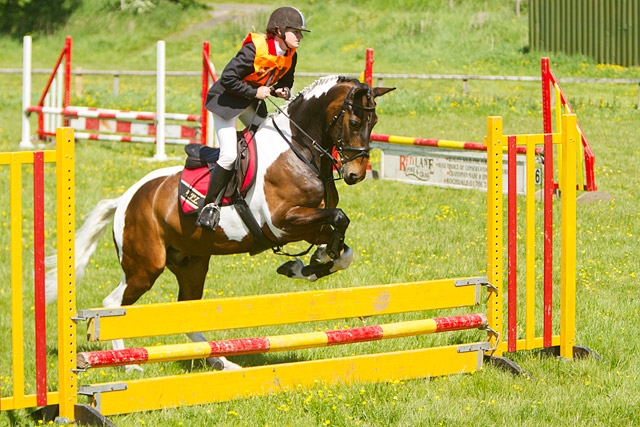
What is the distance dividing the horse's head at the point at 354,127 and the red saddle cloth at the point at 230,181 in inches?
24.3

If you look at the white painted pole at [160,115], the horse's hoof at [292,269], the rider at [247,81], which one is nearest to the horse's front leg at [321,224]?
the horse's hoof at [292,269]

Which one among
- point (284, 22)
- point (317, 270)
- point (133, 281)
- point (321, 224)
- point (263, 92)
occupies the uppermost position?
point (284, 22)

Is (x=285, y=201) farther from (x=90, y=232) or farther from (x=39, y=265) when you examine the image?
(x=39, y=265)

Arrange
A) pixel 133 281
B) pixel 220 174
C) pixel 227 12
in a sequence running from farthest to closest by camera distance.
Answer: pixel 227 12
pixel 133 281
pixel 220 174

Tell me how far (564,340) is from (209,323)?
2439 mm

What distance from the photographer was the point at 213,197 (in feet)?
22.5

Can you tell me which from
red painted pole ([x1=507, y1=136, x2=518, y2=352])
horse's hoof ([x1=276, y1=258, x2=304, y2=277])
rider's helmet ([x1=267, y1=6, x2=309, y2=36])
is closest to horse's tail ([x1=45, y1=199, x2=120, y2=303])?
horse's hoof ([x1=276, y1=258, x2=304, y2=277])

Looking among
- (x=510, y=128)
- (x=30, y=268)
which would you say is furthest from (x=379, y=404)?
(x=510, y=128)

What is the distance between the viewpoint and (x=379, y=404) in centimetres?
576

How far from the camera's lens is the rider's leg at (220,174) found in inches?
267

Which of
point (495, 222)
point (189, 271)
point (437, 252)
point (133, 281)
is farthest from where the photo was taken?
point (437, 252)

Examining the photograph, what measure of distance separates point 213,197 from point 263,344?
56.2 inches

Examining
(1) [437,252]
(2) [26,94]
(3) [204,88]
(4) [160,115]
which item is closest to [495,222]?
(1) [437,252]

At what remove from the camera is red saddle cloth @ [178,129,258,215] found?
6.85 meters
